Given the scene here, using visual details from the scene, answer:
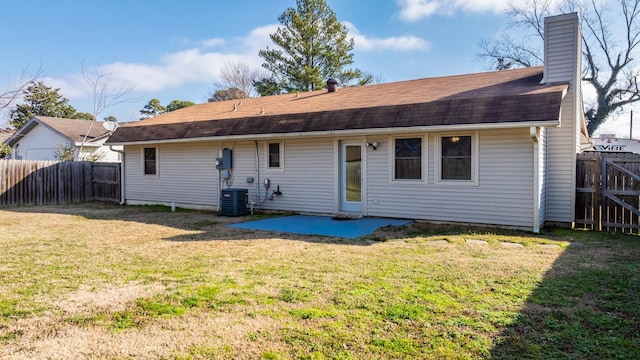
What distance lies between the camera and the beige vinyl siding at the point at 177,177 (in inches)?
492

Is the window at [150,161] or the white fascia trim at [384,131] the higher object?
the white fascia trim at [384,131]

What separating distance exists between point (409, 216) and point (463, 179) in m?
1.48

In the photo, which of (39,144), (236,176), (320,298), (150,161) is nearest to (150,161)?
(150,161)

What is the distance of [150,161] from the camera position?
13945 mm

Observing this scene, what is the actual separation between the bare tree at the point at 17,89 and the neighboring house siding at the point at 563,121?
1199 cm

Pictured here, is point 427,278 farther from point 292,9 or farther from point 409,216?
point 292,9

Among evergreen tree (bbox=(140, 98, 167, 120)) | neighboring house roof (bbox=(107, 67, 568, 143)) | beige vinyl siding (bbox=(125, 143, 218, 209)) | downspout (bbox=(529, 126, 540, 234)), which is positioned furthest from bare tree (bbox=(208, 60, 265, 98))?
downspout (bbox=(529, 126, 540, 234))

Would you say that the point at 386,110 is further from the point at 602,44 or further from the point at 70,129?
the point at 602,44

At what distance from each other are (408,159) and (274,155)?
3.87 meters

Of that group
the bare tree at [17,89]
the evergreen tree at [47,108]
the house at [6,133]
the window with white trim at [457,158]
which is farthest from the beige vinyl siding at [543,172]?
the evergreen tree at [47,108]

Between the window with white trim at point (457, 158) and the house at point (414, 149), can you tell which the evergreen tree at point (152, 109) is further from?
the window with white trim at point (457, 158)

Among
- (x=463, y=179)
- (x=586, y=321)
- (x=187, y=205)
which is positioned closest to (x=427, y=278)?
(x=586, y=321)

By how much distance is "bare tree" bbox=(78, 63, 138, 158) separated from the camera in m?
21.2

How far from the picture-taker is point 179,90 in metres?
34.7
